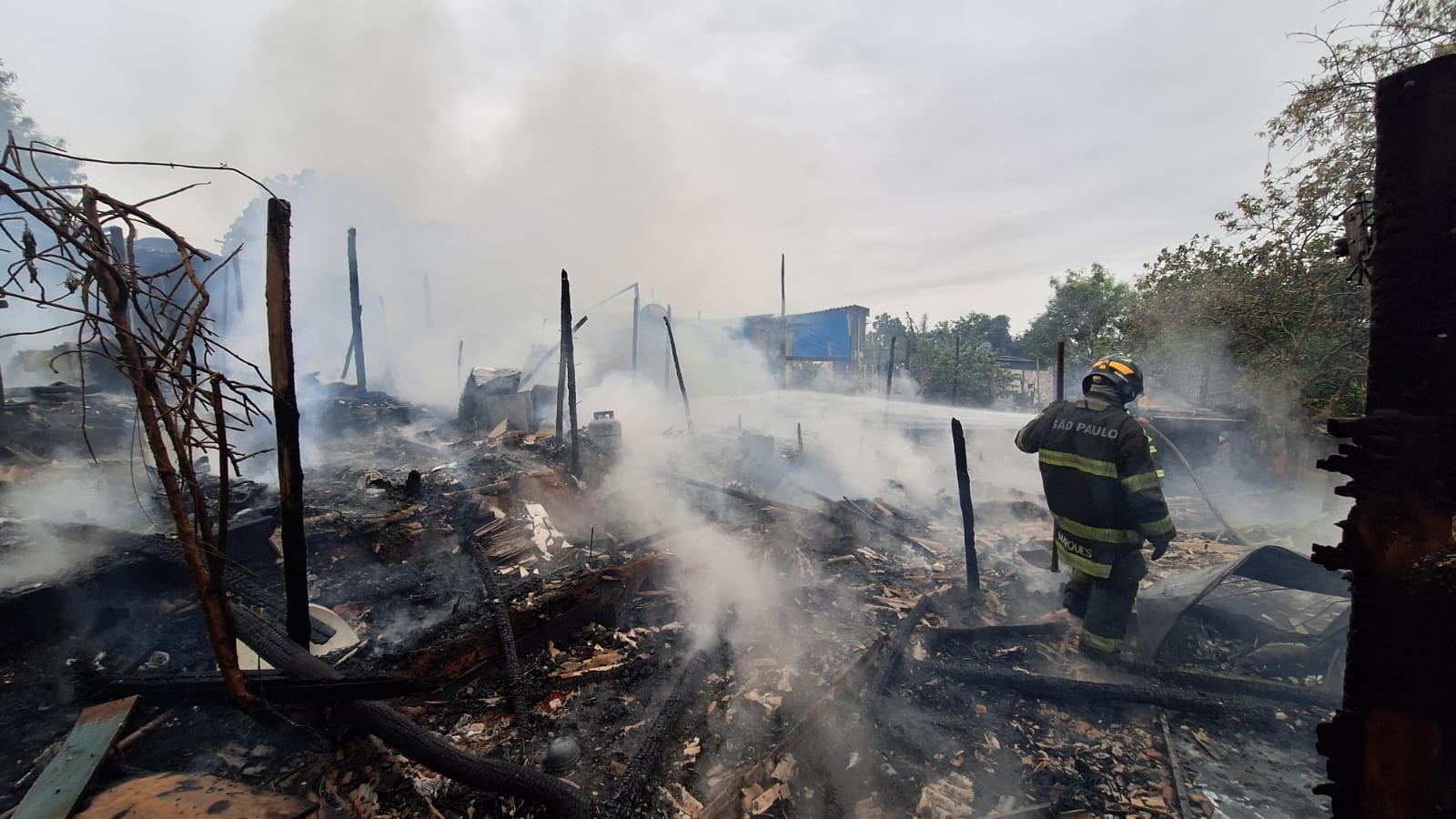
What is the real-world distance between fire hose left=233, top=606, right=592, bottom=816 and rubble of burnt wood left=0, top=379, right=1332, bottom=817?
178 mm

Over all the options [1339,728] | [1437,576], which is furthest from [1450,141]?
[1339,728]

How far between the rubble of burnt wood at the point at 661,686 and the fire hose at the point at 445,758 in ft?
0.58

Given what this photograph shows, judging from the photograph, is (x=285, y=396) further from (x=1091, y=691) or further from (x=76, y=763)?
(x=1091, y=691)

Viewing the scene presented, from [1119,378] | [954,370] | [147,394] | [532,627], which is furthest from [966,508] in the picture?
[954,370]

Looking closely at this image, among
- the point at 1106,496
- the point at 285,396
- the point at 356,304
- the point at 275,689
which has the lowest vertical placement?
the point at 275,689

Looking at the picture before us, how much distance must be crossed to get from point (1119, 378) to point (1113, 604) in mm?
1910

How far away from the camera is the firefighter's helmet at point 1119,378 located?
4.60 m

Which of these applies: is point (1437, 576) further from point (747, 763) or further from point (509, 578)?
point (509, 578)

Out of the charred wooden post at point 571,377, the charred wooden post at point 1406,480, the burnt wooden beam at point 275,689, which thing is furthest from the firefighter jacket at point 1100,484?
the charred wooden post at point 571,377

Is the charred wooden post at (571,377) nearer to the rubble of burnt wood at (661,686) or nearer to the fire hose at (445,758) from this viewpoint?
the rubble of burnt wood at (661,686)

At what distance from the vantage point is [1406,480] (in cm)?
132

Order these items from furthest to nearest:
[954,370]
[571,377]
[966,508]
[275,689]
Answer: [954,370] < [571,377] < [966,508] < [275,689]

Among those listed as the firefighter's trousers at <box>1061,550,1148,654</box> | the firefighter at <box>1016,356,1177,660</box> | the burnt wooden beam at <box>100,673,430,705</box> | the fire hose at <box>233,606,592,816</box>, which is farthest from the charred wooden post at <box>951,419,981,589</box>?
the burnt wooden beam at <box>100,673,430,705</box>

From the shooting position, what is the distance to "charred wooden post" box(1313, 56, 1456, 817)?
1255 mm
